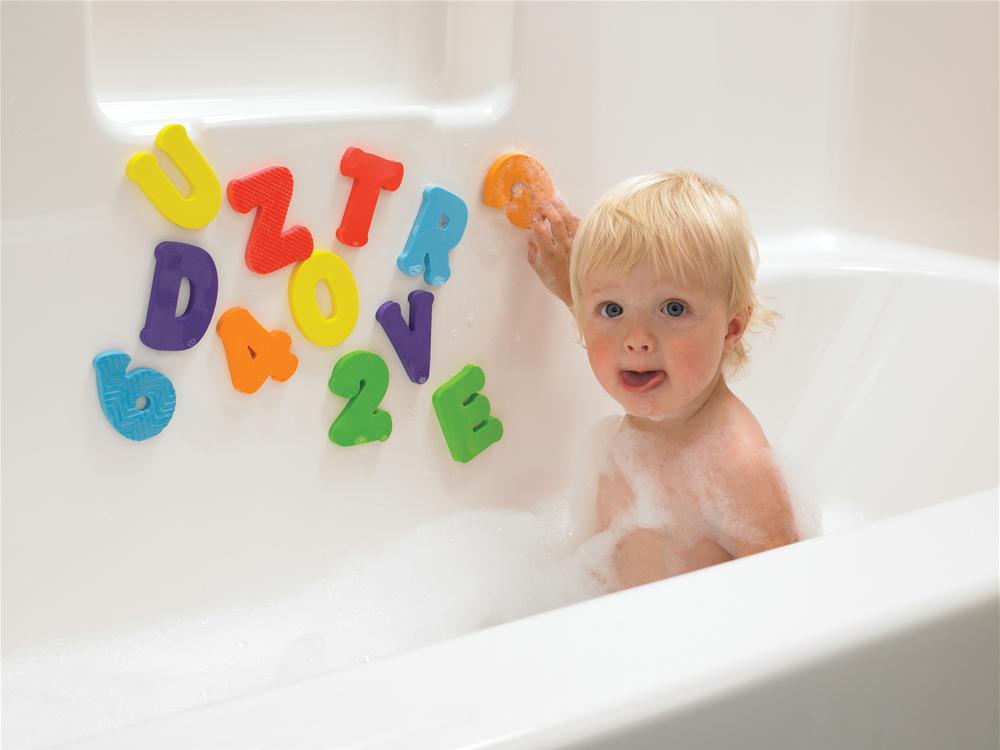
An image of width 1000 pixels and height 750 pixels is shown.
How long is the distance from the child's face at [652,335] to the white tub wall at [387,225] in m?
0.25

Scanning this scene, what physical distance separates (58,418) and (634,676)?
29.1 inches

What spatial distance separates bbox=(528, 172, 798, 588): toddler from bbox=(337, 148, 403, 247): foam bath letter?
0.22m

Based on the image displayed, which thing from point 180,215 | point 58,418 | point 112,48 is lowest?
point 58,418

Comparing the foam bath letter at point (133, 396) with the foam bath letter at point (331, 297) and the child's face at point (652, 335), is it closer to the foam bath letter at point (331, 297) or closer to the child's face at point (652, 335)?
the foam bath letter at point (331, 297)

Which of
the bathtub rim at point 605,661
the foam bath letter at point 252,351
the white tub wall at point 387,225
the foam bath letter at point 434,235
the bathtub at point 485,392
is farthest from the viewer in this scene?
the foam bath letter at point 434,235

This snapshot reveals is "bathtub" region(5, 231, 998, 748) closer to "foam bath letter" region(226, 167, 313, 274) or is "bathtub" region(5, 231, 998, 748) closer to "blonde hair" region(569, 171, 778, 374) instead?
"blonde hair" region(569, 171, 778, 374)

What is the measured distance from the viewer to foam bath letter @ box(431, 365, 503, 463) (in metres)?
1.40

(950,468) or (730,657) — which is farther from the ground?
(730,657)

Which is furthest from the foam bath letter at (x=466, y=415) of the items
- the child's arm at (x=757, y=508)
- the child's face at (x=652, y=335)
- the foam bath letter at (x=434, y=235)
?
the child's arm at (x=757, y=508)

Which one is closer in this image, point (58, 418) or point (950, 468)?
point (58, 418)

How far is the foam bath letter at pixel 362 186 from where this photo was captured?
1251 mm

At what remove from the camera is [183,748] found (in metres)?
0.53

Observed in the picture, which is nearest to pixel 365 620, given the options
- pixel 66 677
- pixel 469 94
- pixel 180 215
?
pixel 66 677

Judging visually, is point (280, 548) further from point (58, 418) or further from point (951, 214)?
point (951, 214)
